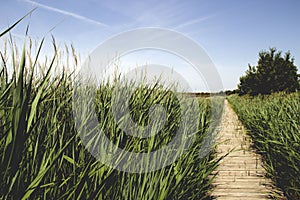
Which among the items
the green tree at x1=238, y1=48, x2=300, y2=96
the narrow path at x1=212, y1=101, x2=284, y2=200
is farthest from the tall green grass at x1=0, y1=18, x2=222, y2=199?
the green tree at x1=238, y1=48, x2=300, y2=96

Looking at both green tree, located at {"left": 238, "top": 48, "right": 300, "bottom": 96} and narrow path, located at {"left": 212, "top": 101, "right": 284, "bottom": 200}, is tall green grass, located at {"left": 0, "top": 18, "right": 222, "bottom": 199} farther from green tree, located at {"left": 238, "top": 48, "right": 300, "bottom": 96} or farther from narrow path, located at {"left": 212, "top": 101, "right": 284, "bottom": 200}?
green tree, located at {"left": 238, "top": 48, "right": 300, "bottom": 96}

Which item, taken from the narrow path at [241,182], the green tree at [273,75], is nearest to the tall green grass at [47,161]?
the narrow path at [241,182]

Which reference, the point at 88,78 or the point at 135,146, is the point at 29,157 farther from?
the point at 88,78

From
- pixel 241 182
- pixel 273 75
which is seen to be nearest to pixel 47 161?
pixel 241 182

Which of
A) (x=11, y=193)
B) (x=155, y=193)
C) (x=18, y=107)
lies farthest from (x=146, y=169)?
(x=18, y=107)

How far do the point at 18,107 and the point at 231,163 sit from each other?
356cm

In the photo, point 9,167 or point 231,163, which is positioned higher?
point 9,167

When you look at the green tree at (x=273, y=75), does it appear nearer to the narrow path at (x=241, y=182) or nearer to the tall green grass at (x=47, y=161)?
the narrow path at (x=241, y=182)

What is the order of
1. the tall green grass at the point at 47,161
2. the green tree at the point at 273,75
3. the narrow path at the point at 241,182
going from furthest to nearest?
1. the green tree at the point at 273,75
2. the narrow path at the point at 241,182
3. the tall green grass at the point at 47,161

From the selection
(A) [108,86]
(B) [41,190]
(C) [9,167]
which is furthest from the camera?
(A) [108,86]

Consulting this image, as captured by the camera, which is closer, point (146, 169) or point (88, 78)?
point (146, 169)

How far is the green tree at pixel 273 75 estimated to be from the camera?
2048 cm

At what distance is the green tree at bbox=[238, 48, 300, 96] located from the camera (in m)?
20.5

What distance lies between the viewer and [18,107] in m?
0.93
